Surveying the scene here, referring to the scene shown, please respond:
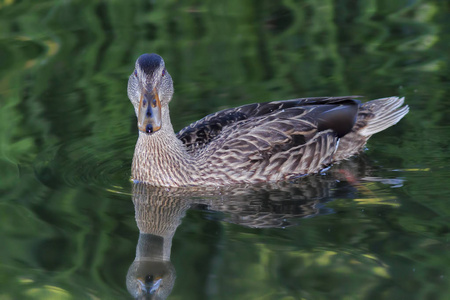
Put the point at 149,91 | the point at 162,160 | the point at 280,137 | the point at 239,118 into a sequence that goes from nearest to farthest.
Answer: the point at 149,91
the point at 162,160
the point at 280,137
the point at 239,118

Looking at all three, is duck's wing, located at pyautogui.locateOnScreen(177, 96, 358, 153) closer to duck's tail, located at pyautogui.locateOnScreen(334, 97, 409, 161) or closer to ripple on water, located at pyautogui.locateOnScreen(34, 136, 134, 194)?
duck's tail, located at pyautogui.locateOnScreen(334, 97, 409, 161)

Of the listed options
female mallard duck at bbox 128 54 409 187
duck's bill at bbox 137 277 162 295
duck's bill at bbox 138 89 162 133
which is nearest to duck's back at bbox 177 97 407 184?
female mallard duck at bbox 128 54 409 187

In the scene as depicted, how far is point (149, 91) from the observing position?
9.02m

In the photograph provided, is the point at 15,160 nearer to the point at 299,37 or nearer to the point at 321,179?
the point at 321,179

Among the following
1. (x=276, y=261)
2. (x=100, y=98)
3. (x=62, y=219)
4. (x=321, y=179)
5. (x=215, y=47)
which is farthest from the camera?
(x=215, y=47)

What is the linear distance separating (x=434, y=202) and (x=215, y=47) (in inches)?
236

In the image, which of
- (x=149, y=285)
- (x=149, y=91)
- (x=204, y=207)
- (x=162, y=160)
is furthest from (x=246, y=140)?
(x=149, y=285)

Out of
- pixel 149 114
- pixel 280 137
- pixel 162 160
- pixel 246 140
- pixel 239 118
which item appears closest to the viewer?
pixel 149 114

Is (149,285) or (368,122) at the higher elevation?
(368,122)

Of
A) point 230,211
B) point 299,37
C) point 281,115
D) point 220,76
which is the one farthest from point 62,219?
point 299,37

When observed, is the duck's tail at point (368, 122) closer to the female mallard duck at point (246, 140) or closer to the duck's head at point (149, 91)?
the female mallard duck at point (246, 140)

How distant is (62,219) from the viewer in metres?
8.54

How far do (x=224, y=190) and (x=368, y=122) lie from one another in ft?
7.66

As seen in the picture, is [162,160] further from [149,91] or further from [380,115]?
[380,115]
